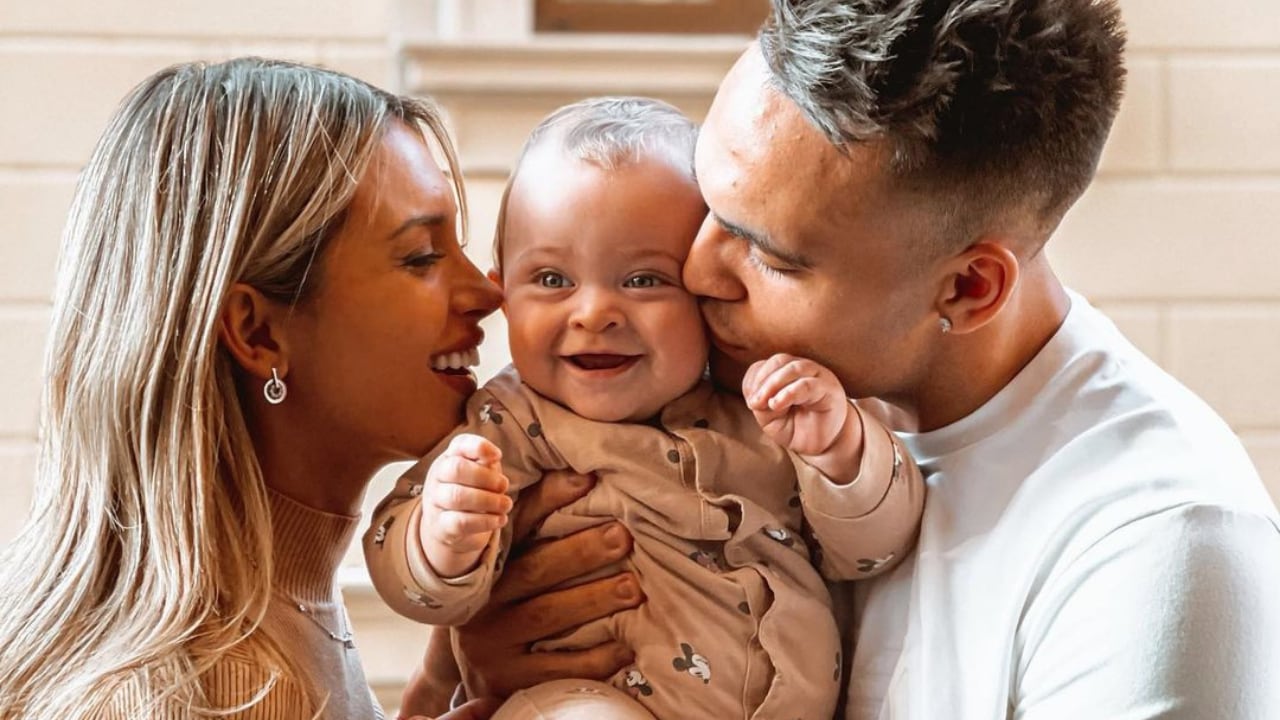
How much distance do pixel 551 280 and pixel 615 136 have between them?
15cm

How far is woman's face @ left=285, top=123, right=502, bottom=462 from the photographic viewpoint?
1.40m

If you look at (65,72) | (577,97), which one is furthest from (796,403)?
(65,72)

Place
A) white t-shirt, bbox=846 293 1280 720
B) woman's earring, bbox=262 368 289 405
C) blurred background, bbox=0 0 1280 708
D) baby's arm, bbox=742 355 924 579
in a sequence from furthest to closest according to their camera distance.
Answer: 1. blurred background, bbox=0 0 1280 708
2. woman's earring, bbox=262 368 289 405
3. baby's arm, bbox=742 355 924 579
4. white t-shirt, bbox=846 293 1280 720

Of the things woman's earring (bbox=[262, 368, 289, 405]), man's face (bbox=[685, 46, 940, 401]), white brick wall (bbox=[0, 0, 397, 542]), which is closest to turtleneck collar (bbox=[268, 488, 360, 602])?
woman's earring (bbox=[262, 368, 289, 405])

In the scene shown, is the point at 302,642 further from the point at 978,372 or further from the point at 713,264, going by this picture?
the point at 978,372

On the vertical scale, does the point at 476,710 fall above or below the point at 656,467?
below

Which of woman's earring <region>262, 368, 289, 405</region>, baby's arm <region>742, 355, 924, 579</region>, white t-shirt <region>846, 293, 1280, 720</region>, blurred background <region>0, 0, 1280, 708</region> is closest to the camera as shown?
white t-shirt <region>846, 293, 1280, 720</region>

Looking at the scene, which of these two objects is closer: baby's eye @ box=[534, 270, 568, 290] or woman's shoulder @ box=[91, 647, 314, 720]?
woman's shoulder @ box=[91, 647, 314, 720]

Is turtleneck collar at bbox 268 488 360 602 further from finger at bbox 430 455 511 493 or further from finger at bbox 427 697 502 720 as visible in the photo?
finger at bbox 430 455 511 493

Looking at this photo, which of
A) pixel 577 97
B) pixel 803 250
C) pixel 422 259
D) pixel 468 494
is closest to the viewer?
pixel 468 494

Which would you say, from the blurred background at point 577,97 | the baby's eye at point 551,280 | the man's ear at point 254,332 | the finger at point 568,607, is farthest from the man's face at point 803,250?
the blurred background at point 577,97

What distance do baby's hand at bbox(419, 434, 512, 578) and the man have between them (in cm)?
18

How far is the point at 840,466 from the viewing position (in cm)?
133

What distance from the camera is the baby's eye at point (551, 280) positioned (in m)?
1.40
